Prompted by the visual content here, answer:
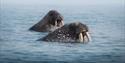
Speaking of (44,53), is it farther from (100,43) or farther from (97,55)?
(100,43)

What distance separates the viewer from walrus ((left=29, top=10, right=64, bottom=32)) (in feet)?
70.2

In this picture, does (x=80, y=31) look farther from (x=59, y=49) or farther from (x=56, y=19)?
(x=56, y=19)

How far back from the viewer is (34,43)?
58.1ft

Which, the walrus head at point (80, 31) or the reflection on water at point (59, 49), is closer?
the reflection on water at point (59, 49)

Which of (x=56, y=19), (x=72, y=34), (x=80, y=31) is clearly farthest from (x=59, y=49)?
(x=56, y=19)

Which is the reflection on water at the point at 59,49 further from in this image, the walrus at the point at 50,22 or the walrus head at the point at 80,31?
the walrus at the point at 50,22

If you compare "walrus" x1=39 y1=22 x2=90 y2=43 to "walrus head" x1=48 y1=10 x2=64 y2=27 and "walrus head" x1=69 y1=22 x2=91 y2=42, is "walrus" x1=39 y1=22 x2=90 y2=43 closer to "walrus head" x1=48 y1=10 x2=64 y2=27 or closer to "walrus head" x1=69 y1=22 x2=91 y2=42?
"walrus head" x1=69 y1=22 x2=91 y2=42

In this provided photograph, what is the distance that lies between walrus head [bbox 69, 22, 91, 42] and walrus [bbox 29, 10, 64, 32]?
3.15 m

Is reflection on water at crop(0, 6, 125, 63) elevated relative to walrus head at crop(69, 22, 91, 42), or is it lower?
lower

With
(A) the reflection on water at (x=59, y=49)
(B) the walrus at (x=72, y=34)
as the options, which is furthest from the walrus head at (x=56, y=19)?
(B) the walrus at (x=72, y=34)

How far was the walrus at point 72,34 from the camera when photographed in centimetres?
1797

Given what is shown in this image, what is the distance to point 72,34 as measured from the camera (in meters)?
18.2

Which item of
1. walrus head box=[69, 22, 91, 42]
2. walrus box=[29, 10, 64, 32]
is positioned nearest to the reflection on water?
walrus head box=[69, 22, 91, 42]

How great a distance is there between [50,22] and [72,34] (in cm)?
375
